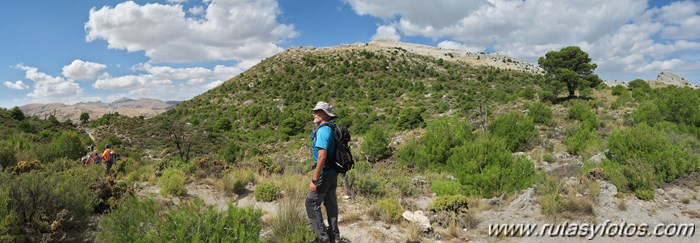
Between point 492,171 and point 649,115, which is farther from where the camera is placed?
point 649,115

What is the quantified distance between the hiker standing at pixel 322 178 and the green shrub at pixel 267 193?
3.48 metres

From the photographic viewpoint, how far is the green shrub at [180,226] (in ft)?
11.4

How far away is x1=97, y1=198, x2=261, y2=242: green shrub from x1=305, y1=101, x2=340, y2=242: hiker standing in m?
0.72

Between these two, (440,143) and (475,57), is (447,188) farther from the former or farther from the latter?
(475,57)

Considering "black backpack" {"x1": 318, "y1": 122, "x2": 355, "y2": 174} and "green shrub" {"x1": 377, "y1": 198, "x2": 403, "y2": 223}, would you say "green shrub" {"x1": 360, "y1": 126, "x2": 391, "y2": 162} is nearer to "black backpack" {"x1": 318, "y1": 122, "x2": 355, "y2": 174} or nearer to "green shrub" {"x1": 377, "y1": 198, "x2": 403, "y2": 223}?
"green shrub" {"x1": 377, "y1": 198, "x2": 403, "y2": 223}

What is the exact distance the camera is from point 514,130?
1645cm

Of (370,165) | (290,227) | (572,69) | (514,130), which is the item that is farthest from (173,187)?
(572,69)

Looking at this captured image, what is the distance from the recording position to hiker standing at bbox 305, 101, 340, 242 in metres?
4.16

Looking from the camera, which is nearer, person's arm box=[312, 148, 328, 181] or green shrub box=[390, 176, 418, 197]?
person's arm box=[312, 148, 328, 181]

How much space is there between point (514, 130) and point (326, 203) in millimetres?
14190

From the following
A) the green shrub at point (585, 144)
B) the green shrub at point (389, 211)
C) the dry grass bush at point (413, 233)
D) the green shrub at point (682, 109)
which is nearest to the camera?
the dry grass bush at point (413, 233)

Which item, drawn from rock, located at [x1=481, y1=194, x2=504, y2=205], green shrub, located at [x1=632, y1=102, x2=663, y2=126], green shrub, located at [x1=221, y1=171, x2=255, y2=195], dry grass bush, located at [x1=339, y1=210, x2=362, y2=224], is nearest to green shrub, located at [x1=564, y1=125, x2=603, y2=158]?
green shrub, located at [x1=632, y1=102, x2=663, y2=126]

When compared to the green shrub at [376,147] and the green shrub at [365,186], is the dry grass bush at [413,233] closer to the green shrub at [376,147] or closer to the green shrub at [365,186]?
the green shrub at [365,186]

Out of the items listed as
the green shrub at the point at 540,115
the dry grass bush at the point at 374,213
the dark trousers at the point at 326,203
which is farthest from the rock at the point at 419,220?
the green shrub at the point at 540,115
